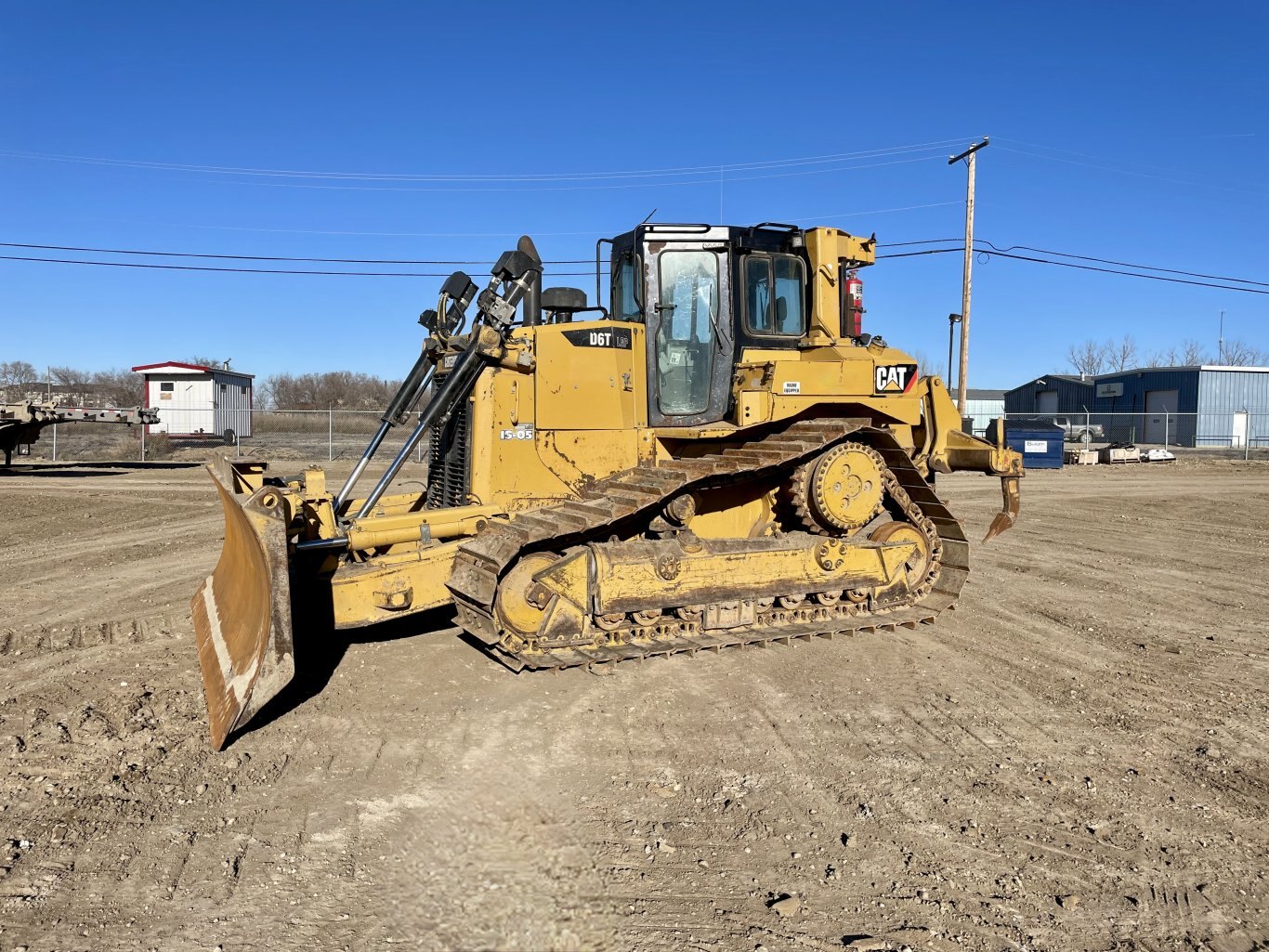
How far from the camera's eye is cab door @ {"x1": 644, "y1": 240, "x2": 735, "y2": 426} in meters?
7.24

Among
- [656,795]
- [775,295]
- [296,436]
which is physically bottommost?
[656,795]

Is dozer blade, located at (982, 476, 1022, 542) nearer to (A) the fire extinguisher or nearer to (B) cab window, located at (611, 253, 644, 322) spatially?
(A) the fire extinguisher

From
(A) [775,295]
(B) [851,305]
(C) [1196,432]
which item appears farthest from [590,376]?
(C) [1196,432]

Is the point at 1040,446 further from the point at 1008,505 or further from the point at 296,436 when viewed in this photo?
the point at 296,436

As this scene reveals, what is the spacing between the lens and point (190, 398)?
34406 mm

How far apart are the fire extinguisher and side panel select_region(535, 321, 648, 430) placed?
2.10 metres

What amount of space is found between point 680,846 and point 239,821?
2057 millimetres

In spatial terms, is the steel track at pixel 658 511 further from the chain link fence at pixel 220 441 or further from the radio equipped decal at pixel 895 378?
the chain link fence at pixel 220 441

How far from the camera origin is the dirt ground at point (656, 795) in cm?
346

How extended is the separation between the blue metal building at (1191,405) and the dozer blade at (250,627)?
38.4m

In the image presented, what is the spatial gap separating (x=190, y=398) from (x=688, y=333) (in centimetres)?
3226

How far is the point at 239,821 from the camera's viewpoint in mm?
4199

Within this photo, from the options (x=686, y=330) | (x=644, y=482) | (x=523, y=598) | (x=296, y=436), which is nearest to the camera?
(x=523, y=598)

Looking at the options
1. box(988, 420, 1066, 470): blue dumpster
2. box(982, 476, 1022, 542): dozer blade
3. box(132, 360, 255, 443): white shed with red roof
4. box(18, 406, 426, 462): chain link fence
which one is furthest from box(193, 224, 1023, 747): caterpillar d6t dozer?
box(132, 360, 255, 443): white shed with red roof
